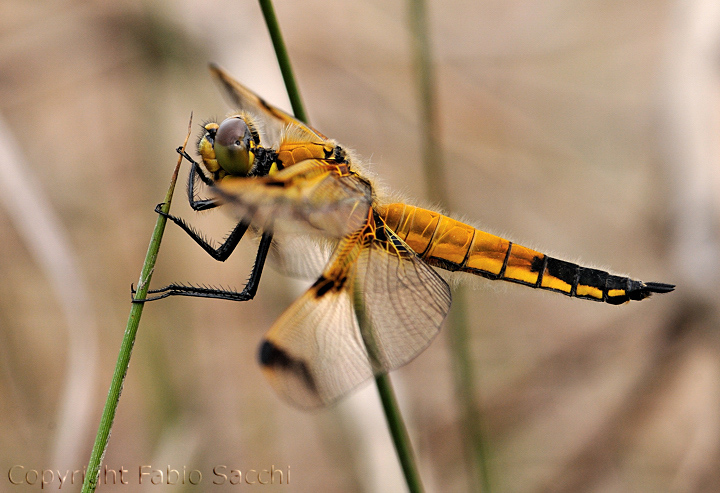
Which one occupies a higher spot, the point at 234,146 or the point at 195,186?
the point at 234,146

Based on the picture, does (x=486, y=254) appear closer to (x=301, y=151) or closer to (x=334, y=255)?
(x=334, y=255)

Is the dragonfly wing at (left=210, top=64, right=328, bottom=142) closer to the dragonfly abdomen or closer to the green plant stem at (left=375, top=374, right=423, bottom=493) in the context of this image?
the dragonfly abdomen

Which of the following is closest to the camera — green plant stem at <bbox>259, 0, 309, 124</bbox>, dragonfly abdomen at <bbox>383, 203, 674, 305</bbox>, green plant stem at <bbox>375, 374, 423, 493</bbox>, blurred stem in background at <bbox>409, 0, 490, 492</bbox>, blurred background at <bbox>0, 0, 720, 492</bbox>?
green plant stem at <bbox>259, 0, 309, 124</bbox>

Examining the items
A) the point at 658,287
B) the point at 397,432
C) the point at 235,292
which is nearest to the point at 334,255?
the point at 235,292

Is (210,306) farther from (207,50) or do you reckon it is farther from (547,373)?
(547,373)

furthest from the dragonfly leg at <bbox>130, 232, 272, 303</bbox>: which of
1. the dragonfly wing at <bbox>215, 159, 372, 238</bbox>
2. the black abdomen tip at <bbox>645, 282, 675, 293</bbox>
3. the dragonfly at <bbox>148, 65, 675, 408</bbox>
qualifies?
the black abdomen tip at <bbox>645, 282, 675, 293</bbox>

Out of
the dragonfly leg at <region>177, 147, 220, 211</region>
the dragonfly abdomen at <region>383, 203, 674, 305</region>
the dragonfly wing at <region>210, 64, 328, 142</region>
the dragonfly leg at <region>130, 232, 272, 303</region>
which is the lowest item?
the dragonfly leg at <region>130, 232, 272, 303</region>

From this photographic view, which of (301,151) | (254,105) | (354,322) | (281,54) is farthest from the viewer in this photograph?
(254,105)

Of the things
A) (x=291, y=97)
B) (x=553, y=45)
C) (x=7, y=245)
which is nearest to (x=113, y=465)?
(x=7, y=245)
